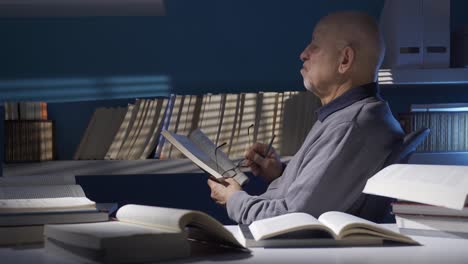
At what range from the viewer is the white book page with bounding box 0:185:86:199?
1.60 metres

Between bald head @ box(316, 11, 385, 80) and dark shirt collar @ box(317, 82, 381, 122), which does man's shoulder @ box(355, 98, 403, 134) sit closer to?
dark shirt collar @ box(317, 82, 381, 122)

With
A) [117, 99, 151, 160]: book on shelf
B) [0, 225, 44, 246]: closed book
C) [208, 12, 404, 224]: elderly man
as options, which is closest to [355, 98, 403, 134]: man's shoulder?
[208, 12, 404, 224]: elderly man

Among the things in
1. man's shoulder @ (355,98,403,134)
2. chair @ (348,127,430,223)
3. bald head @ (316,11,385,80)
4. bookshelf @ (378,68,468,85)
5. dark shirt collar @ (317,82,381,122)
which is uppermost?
bald head @ (316,11,385,80)

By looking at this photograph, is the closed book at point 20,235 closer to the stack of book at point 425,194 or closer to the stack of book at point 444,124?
the stack of book at point 425,194

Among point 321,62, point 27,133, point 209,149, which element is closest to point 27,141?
point 27,133

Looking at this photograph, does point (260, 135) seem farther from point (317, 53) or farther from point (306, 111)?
point (317, 53)

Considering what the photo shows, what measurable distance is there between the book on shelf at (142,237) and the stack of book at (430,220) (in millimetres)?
441

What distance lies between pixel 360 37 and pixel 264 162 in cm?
59

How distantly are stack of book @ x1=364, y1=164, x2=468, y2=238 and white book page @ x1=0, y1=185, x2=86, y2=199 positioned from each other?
2.08ft

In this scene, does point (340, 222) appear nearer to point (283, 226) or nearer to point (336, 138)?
point (283, 226)

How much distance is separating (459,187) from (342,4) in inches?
85.2

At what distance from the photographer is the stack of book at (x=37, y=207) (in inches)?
55.1

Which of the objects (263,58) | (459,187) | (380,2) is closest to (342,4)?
(380,2)

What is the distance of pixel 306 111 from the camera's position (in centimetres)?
310
